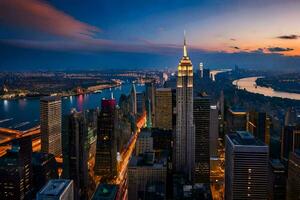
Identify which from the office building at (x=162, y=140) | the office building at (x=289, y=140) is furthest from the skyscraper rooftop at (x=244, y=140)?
the office building at (x=162, y=140)

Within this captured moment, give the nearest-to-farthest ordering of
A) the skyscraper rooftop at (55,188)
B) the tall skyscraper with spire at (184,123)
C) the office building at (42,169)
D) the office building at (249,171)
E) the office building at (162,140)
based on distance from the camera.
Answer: the skyscraper rooftop at (55,188) → the office building at (249,171) → the office building at (42,169) → the tall skyscraper with spire at (184,123) → the office building at (162,140)

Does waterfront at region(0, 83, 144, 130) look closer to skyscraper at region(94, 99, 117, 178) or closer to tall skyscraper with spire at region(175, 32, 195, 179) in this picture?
skyscraper at region(94, 99, 117, 178)

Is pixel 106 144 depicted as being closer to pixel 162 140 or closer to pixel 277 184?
pixel 162 140

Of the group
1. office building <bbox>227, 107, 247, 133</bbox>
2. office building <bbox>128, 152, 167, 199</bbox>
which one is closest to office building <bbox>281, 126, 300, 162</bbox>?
office building <bbox>227, 107, 247, 133</bbox>

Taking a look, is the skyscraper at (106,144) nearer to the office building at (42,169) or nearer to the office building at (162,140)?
the office building at (162,140)

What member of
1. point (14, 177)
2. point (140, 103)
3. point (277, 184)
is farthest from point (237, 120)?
point (14, 177)

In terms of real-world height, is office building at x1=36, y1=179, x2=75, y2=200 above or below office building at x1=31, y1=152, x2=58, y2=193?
above
